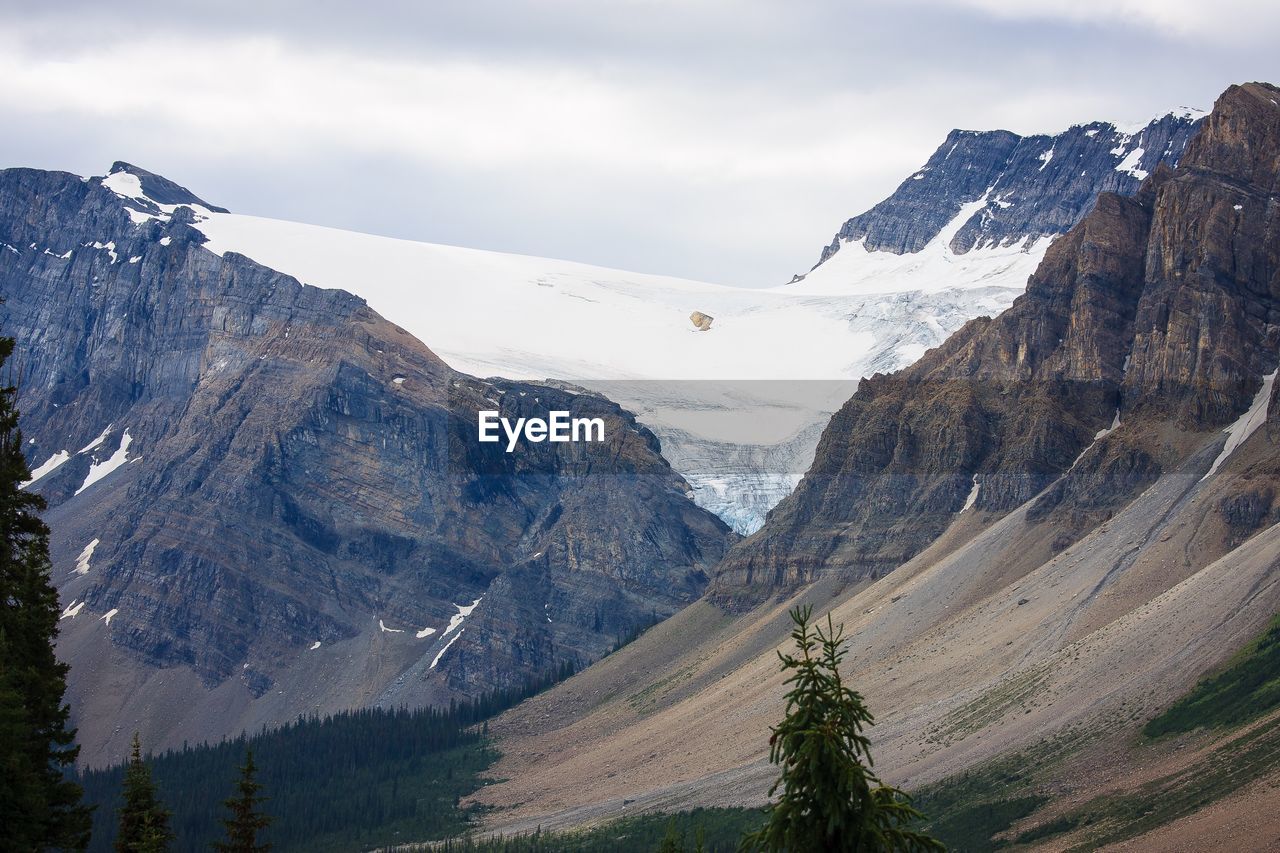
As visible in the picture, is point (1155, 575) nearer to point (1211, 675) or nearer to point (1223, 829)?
point (1211, 675)

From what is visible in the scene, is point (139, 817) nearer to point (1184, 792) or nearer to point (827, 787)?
point (827, 787)

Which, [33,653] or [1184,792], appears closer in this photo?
[33,653]

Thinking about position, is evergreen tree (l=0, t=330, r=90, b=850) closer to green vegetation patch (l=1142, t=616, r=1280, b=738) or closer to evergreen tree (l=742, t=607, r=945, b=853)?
evergreen tree (l=742, t=607, r=945, b=853)

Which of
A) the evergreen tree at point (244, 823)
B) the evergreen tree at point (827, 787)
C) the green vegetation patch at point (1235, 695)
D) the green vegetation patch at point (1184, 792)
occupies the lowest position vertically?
the green vegetation patch at point (1184, 792)

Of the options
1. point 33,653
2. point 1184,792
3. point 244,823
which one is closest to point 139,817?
point 244,823

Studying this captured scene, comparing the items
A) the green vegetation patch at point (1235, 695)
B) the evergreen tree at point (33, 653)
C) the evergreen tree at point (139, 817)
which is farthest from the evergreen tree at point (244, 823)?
the green vegetation patch at point (1235, 695)

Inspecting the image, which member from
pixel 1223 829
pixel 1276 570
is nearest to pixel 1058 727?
pixel 1276 570

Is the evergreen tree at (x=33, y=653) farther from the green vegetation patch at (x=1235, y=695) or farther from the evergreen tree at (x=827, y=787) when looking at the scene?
the green vegetation patch at (x=1235, y=695)
